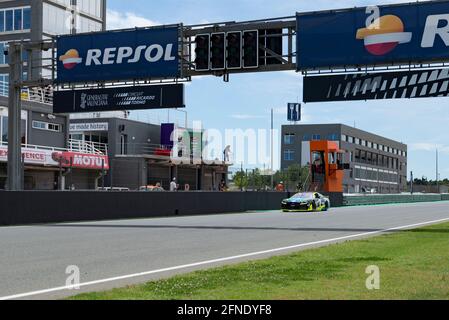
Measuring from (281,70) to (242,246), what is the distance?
34.6 ft

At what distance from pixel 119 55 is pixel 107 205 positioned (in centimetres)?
608

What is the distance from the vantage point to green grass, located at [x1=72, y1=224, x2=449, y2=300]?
7402 mm

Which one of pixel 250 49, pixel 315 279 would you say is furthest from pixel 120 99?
pixel 315 279

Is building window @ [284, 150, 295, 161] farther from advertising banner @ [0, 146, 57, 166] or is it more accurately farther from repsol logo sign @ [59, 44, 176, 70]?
repsol logo sign @ [59, 44, 176, 70]

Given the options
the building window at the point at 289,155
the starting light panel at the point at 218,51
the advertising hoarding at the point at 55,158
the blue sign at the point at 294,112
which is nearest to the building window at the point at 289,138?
the building window at the point at 289,155

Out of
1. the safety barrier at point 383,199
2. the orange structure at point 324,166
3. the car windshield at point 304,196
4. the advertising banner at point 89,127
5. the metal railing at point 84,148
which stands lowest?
the safety barrier at point 383,199

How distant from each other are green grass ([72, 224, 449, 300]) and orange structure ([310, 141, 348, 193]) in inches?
1452

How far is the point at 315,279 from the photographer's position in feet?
28.5

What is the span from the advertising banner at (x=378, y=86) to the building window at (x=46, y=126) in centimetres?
3181

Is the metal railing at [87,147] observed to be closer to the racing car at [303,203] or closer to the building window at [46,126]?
the building window at [46,126]

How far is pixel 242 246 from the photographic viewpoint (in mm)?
14492

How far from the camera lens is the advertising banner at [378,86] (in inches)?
833
